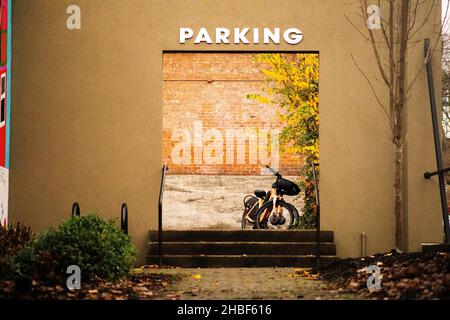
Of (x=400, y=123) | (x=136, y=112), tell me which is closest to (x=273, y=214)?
(x=136, y=112)

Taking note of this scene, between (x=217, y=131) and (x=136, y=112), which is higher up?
(x=217, y=131)

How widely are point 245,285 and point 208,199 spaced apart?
10398mm

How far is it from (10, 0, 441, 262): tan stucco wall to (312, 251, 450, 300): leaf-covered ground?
209 centimetres

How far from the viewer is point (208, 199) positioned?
18.9 metres

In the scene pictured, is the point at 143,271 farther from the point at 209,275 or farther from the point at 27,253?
the point at 27,253

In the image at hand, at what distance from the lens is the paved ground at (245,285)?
296 inches

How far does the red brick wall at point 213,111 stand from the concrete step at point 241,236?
25.3 ft

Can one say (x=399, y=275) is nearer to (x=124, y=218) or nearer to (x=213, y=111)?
(x=124, y=218)

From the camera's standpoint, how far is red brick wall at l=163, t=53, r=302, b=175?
1903 centimetres

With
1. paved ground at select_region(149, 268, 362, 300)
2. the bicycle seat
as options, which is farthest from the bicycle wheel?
paved ground at select_region(149, 268, 362, 300)

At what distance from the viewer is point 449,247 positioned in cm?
912

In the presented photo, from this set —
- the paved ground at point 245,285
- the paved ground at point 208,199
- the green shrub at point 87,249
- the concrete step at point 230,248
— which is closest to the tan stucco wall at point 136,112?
the concrete step at point 230,248

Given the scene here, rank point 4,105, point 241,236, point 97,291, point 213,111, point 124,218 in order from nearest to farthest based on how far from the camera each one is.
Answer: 1. point 97,291
2. point 124,218
3. point 4,105
4. point 241,236
5. point 213,111
